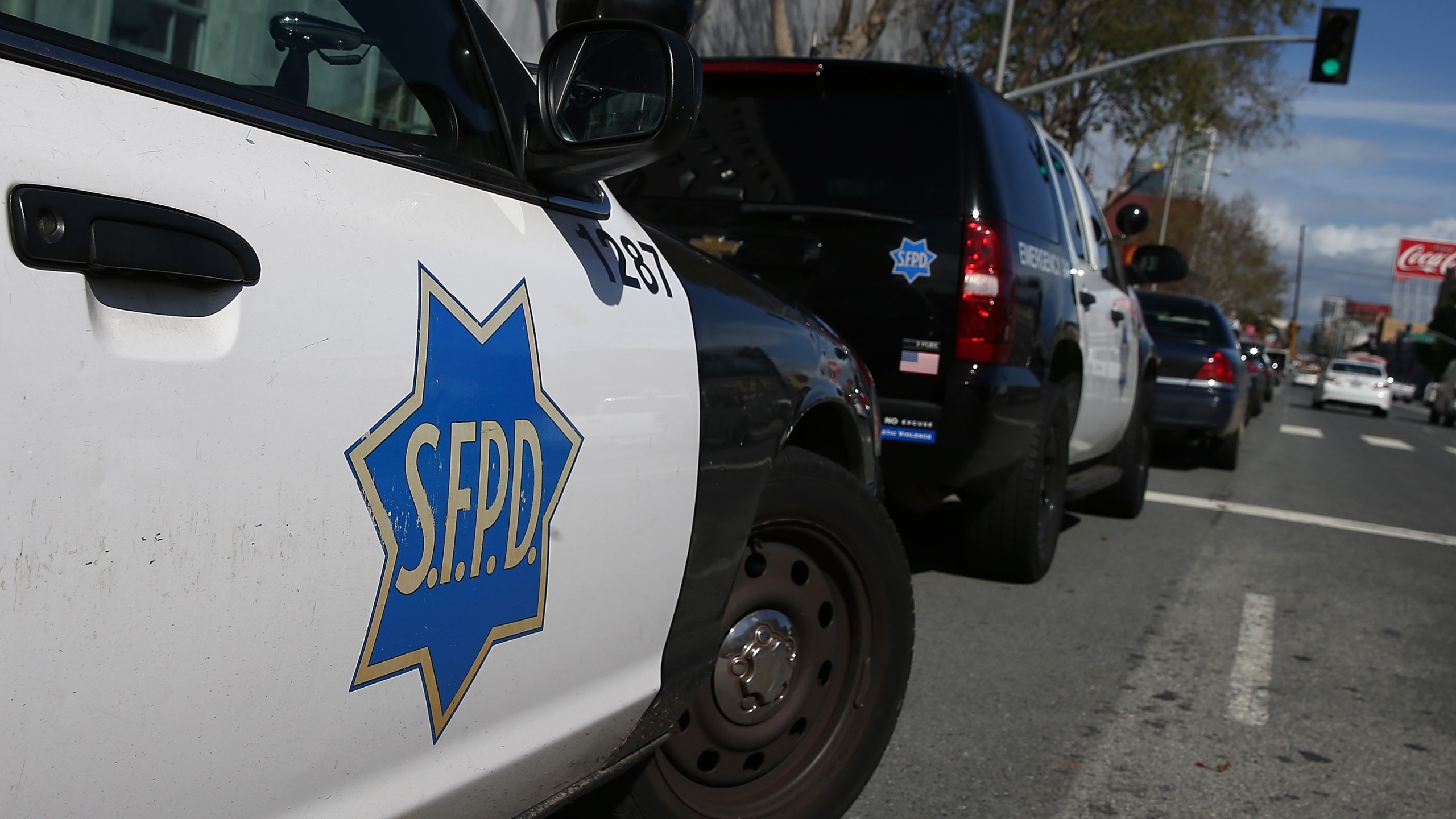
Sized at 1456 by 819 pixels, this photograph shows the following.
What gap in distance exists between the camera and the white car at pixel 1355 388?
33219 millimetres

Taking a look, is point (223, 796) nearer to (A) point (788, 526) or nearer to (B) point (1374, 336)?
(A) point (788, 526)

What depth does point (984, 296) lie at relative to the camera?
441cm

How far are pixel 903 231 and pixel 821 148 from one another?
1.50 feet

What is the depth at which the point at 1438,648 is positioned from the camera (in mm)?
4871

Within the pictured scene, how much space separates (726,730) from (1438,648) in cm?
368

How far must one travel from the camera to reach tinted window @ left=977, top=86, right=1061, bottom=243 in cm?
459

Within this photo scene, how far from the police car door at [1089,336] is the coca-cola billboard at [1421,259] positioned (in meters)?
133

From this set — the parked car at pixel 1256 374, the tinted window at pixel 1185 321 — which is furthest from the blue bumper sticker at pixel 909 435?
the parked car at pixel 1256 374

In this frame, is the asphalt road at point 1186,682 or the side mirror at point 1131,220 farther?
the side mirror at point 1131,220

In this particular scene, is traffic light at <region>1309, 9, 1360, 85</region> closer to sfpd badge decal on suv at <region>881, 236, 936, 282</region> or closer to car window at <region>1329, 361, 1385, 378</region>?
sfpd badge decal on suv at <region>881, 236, 936, 282</region>

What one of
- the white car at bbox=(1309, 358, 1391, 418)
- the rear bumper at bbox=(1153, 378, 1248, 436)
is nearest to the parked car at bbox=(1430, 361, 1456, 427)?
the white car at bbox=(1309, 358, 1391, 418)

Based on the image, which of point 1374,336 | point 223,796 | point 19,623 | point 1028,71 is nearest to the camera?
point 19,623

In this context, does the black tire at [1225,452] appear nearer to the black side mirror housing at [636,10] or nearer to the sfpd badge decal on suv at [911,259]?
the sfpd badge decal on suv at [911,259]

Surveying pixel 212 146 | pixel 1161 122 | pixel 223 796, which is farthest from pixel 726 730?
pixel 1161 122
